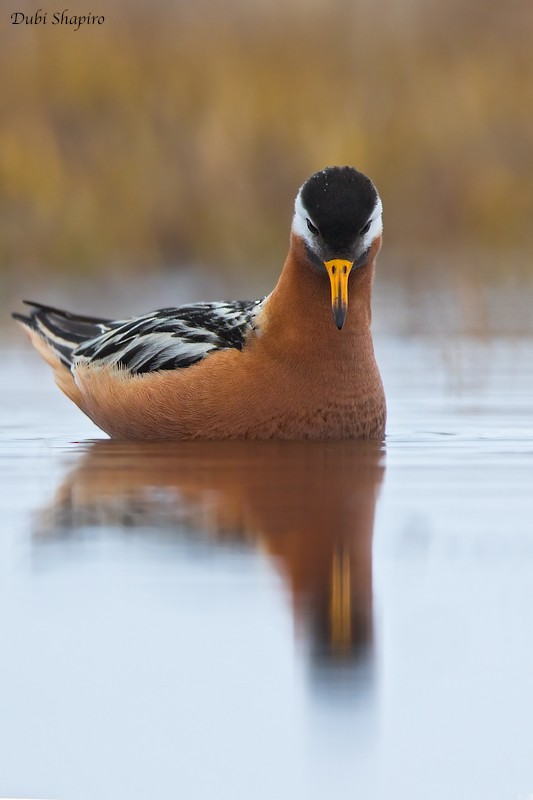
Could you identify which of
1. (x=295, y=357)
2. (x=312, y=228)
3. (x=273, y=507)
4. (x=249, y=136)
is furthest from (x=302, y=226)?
(x=249, y=136)

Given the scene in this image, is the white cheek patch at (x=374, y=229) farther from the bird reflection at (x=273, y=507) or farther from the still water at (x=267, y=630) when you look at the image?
the still water at (x=267, y=630)

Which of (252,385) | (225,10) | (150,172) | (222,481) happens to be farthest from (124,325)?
(225,10)

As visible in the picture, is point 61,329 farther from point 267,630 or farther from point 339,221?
point 267,630

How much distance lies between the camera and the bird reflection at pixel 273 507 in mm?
4191

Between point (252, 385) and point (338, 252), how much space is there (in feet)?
2.49

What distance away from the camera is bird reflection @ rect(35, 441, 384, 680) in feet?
13.8

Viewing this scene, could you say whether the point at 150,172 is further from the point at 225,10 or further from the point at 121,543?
the point at 121,543

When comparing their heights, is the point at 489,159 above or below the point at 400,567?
above

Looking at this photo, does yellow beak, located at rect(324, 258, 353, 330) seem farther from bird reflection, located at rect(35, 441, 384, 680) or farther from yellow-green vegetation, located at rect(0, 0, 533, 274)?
yellow-green vegetation, located at rect(0, 0, 533, 274)

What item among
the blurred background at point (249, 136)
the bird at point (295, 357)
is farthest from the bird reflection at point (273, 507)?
the blurred background at point (249, 136)

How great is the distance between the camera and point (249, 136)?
19.0m

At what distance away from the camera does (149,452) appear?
759 centimetres

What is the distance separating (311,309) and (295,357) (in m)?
0.28

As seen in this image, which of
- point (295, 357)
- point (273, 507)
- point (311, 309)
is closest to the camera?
point (273, 507)
